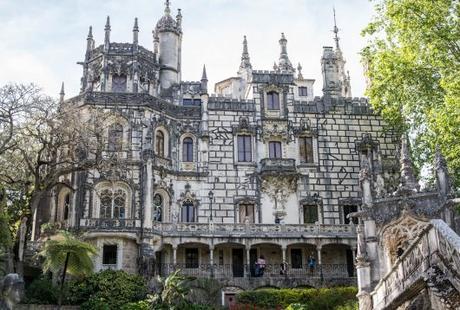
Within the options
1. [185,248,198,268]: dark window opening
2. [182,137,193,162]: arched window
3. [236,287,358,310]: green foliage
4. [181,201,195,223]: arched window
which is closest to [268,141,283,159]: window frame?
[182,137,193,162]: arched window

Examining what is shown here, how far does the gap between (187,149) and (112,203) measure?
19.8ft

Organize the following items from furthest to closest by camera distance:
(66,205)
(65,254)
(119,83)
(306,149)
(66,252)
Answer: (306,149) → (119,83) → (66,205) → (65,254) → (66,252)

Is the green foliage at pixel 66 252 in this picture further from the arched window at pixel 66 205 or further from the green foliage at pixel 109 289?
the arched window at pixel 66 205

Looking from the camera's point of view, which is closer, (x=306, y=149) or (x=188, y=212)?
(x=188, y=212)

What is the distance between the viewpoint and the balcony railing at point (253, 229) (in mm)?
34438

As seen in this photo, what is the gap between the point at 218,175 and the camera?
3806cm

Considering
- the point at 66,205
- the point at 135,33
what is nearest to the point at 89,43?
the point at 135,33

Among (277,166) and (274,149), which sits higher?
(274,149)

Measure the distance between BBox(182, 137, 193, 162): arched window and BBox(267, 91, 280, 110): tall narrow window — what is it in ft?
18.9

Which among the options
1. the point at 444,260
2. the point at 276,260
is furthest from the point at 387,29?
the point at 444,260

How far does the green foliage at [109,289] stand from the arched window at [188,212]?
740cm

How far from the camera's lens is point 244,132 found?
39.5 metres

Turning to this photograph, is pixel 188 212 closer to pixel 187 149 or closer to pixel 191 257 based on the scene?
pixel 191 257

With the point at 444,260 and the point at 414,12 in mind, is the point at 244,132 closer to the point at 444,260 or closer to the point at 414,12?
the point at 414,12
